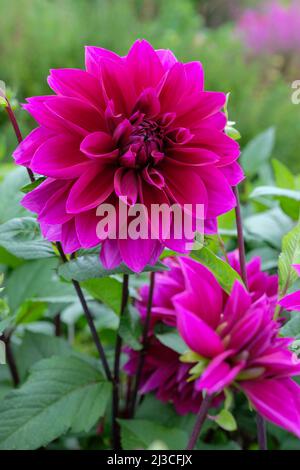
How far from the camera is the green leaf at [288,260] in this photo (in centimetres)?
39

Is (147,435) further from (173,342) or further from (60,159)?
(60,159)

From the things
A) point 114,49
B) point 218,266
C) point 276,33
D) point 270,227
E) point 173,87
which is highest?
point 173,87

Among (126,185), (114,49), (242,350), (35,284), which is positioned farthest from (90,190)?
(114,49)

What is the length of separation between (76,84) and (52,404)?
0.25m

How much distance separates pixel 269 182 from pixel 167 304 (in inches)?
16.7

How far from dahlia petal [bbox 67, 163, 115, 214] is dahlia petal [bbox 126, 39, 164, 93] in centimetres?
6

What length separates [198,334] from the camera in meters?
0.28

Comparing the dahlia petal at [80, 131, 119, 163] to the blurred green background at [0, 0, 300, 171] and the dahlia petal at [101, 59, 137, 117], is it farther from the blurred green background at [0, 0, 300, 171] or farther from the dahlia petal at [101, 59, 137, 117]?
the blurred green background at [0, 0, 300, 171]

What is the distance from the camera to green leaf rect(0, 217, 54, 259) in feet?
1.40

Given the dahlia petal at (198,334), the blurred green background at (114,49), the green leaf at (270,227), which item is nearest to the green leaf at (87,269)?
the dahlia petal at (198,334)

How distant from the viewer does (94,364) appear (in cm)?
55

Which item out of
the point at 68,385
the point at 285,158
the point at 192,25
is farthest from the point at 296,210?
the point at 192,25

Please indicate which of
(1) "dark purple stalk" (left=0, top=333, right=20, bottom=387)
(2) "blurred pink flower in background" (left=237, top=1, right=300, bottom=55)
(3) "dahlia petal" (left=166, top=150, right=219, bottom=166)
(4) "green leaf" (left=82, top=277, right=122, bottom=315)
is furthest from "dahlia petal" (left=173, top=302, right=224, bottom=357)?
(2) "blurred pink flower in background" (left=237, top=1, right=300, bottom=55)

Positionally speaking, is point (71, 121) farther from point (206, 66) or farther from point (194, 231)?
point (206, 66)
